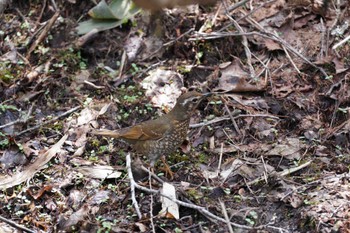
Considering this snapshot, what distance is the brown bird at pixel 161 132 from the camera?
6211mm

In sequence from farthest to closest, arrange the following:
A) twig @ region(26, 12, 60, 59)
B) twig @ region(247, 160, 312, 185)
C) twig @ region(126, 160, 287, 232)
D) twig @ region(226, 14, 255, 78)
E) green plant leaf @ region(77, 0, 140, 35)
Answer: twig @ region(26, 12, 60, 59) → green plant leaf @ region(77, 0, 140, 35) → twig @ region(226, 14, 255, 78) → twig @ region(247, 160, 312, 185) → twig @ region(126, 160, 287, 232)

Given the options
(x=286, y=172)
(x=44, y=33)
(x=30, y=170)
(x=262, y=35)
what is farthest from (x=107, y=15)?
(x=286, y=172)

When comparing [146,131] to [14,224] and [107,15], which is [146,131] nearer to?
[14,224]

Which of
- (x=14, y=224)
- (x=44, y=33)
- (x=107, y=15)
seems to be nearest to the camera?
(x=14, y=224)

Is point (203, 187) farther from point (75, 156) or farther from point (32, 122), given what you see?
point (32, 122)

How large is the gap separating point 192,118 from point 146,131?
826 mm

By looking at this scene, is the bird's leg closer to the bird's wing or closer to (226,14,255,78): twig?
the bird's wing

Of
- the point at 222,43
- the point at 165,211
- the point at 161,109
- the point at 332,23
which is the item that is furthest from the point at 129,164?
the point at 332,23

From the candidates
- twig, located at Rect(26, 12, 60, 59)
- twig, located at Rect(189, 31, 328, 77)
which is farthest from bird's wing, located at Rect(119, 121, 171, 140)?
twig, located at Rect(26, 12, 60, 59)

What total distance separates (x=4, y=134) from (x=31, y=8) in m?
2.33

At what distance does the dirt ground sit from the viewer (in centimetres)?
552

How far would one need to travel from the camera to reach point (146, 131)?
6.28m

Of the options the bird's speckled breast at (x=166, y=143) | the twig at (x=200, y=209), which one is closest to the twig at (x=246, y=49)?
the bird's speckled breast at (x=166, y=143)

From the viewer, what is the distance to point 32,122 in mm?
6910
